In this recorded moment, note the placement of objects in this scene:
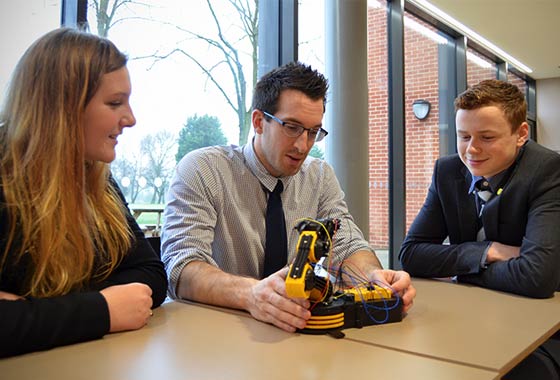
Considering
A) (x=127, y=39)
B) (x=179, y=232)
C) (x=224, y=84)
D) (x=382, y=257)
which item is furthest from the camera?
(x=382, y=257)

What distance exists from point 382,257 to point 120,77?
4100mm

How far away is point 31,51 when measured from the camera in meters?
1.34

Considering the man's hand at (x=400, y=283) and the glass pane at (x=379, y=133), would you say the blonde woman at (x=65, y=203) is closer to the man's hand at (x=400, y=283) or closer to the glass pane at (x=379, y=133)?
the man's hand at (x=400, y=283)

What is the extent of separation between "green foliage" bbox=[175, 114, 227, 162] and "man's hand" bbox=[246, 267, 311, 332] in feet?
6.12

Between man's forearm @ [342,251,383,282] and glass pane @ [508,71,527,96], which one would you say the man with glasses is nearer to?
man's forearm @ [342,251,383,282]

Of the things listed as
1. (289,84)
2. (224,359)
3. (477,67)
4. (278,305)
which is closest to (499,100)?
(289,84)

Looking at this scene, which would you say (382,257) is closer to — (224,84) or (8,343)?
(224,84)

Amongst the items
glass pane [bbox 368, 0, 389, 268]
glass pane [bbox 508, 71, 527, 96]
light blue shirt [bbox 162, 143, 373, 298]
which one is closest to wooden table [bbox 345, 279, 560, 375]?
light blue shirt [bbox 162, 143, 373, 298]

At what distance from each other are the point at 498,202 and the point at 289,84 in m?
0.96

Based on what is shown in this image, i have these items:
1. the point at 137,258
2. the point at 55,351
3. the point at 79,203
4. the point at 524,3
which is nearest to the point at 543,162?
the point at 137,258

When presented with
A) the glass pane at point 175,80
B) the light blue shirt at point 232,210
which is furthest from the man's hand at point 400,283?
the glass pane at point 175,80

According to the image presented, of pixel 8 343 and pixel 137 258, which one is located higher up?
pixel 137 258

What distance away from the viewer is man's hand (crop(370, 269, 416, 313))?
4.76ft

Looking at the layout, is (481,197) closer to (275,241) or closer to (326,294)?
(275,241)
